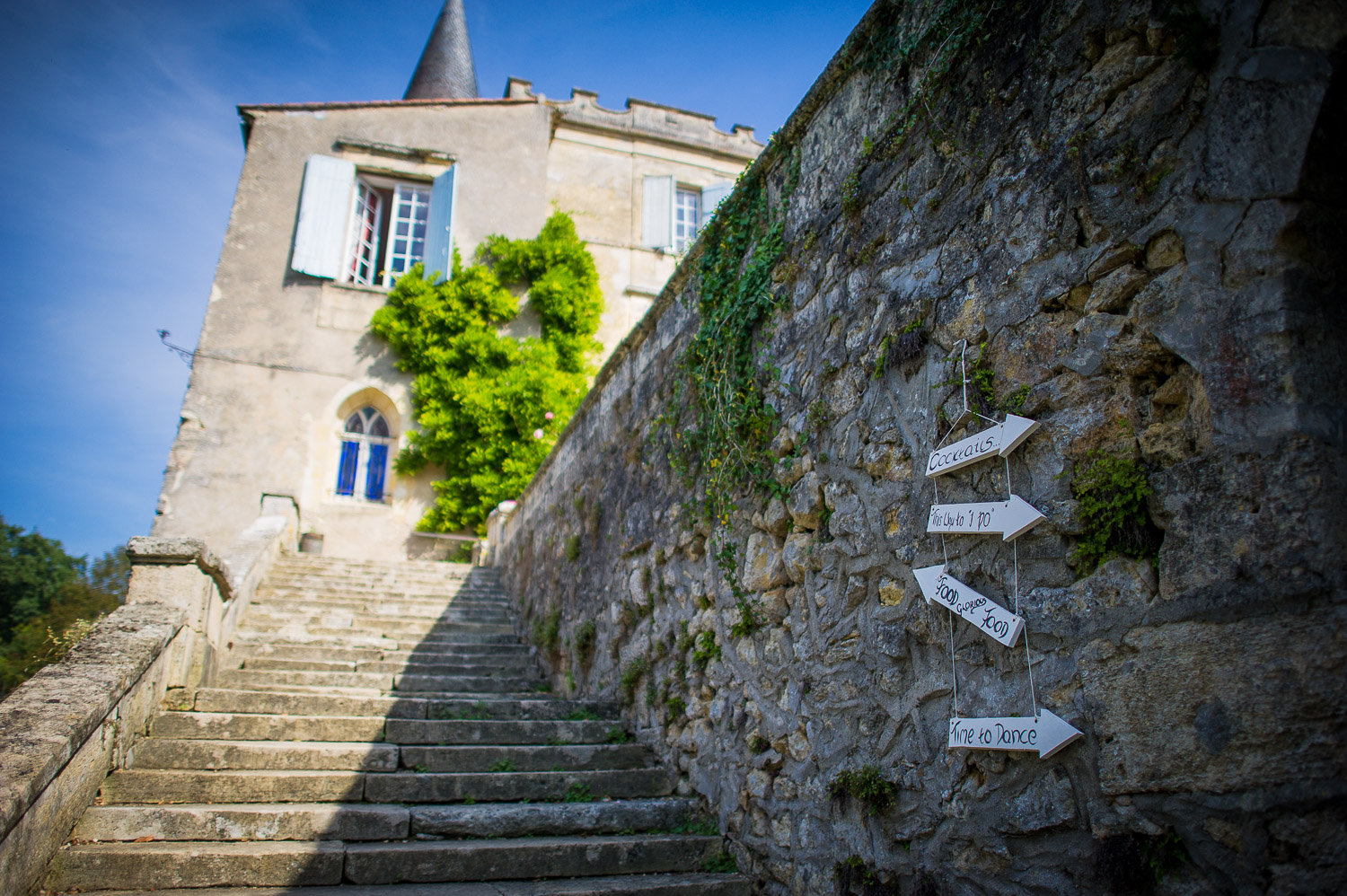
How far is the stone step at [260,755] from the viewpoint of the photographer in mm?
3514

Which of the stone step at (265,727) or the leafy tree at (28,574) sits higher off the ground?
the leafy tree at (28,574)

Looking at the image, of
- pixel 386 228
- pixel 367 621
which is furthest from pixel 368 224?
pixel 367 621

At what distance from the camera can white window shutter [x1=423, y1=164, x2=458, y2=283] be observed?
12.4 metres

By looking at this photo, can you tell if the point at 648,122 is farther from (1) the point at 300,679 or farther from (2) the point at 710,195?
(1) the point at 300,679

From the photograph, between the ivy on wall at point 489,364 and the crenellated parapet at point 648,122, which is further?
the crenellated parapet at point 648,122

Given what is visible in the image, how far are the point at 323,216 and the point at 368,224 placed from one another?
0.93 m

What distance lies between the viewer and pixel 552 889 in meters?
2.85

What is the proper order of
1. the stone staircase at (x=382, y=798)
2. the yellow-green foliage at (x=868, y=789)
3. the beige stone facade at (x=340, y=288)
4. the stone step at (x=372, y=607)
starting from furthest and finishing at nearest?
the beige stone facade at (x=340, y=288)
the stone step at (x=372, y=607)
the stone staircase at (x=382, y=798)
the yellow-green foliage at (x=868, y=789)

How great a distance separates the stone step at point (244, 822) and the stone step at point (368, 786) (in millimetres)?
93

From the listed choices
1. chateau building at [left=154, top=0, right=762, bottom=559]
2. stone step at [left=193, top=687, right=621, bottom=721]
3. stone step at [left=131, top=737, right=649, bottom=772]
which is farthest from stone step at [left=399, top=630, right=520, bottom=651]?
chateau building at [left=154, top=0, right=762, bottom=559]

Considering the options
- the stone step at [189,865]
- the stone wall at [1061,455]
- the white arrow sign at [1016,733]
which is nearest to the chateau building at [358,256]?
the stone step at [189,865]

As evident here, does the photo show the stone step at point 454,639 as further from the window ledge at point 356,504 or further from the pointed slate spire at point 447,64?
the pointed slate spire at point 447,64

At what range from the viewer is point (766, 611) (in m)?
2.95

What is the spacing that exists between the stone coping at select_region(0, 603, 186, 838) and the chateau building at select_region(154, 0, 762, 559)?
6802mm
